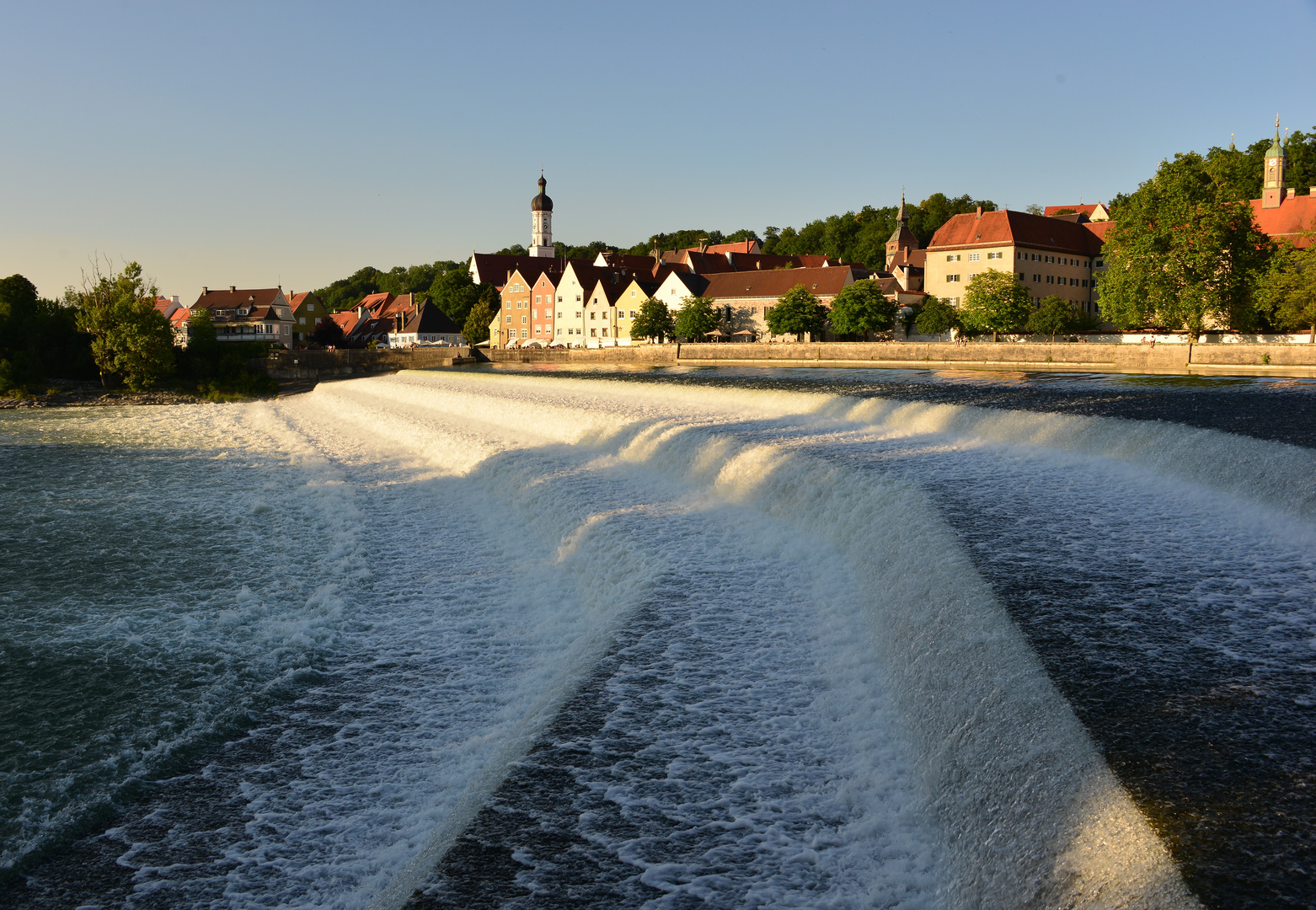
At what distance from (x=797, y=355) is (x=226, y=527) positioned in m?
43.5

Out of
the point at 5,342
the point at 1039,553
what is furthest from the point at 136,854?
the point at 5,342

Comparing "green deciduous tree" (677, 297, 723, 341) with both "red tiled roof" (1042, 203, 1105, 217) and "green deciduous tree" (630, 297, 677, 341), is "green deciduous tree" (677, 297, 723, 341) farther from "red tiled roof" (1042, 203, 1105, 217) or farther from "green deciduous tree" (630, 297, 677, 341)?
"red tiled roof" (1042, 203, 1105, 217)

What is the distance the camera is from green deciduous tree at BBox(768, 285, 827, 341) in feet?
220

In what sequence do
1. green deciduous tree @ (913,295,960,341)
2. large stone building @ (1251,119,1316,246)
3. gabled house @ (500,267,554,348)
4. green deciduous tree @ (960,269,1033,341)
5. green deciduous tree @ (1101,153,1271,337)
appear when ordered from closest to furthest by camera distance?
1. green deciduous tree @ (1101,153,1271,337)
2. green deciduous tree @ (960,269,1033,341)
3. green deciduous tree @ (913,295,960,341)
4. large stone building @ (1251,119,1316,246)
5. gabled house @ (500,267,554,348)

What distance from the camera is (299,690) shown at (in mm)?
7801

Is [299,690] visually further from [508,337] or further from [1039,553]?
[508,337]

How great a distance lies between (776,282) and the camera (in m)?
75.8

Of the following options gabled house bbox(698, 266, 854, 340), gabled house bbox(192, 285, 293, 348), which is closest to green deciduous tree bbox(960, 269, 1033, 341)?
gabled house bbox(698, 266, 854, 340)

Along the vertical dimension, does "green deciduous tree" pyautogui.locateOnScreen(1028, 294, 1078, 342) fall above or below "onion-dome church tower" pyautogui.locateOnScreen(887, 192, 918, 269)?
below

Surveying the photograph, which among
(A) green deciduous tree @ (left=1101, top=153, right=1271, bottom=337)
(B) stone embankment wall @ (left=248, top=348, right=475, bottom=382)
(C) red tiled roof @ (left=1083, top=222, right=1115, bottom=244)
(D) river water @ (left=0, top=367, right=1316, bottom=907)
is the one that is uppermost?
(C) red tiled roof @ (left=1083, top=222, right=1115, bottom=244)

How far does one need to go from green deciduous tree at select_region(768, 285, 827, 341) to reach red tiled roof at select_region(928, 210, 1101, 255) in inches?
835

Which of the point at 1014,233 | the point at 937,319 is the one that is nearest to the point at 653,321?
the point at 937,319

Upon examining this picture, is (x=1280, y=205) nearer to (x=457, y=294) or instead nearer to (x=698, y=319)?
(x=698, y=319)

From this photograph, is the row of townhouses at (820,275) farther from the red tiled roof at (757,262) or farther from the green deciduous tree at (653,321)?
the green deciduous tree at (653,321)
